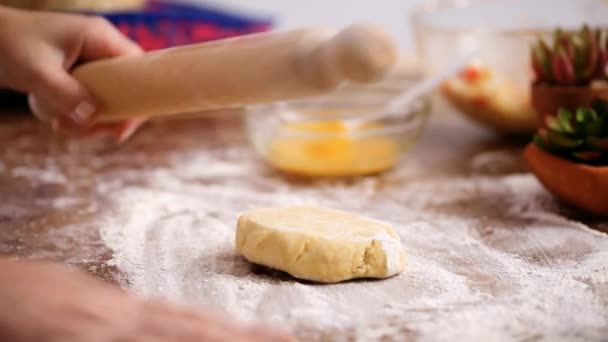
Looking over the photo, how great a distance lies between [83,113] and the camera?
116 cm

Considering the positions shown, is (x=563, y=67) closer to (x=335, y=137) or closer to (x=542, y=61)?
(x=542, y=61)

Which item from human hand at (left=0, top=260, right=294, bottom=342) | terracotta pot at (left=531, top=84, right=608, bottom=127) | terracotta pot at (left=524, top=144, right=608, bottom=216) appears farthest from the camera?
terracotta pot at (left=531, top=84, right=608, bottom=127)

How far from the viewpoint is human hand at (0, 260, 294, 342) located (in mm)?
612

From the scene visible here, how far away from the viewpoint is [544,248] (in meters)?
1.01

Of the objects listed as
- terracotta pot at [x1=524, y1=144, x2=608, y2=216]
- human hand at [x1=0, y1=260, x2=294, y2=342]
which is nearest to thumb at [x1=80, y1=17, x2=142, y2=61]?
human hand at [x1=0, y1=260, x2=294, y2=342]

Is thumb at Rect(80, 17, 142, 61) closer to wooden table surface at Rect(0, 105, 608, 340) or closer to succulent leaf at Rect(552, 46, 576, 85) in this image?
wooden table surface at Rect(0, 105, 608, 340)

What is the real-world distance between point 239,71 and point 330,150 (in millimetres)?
404

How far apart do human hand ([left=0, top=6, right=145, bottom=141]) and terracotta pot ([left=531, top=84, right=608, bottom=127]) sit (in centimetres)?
75

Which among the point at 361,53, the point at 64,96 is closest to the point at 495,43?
the point at 361,53

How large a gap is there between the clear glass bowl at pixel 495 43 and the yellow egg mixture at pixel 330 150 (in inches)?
10.8

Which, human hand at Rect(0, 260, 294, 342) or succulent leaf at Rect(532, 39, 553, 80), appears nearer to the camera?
human hand at Rect(0, 260, 294, 342)

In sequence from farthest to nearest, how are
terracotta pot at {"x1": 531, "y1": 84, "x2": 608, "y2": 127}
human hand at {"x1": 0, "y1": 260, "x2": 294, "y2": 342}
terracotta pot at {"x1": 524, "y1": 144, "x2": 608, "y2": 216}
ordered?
terracotta pot at {"x1": 531, "y1": 84, "x2": 608, "y2": 127} → terracotta pot at {"x1": 524, "y1": 144, "x2": 608, "y2": 216} → human hand at {"x1": 0, "y1": 260, "x2": 294, "y2": 342}

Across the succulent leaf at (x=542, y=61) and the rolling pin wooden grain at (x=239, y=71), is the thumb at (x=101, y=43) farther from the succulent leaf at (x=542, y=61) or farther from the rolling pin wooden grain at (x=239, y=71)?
the succulent leaf at (x=542, y=61)

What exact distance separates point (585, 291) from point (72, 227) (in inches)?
29.1
